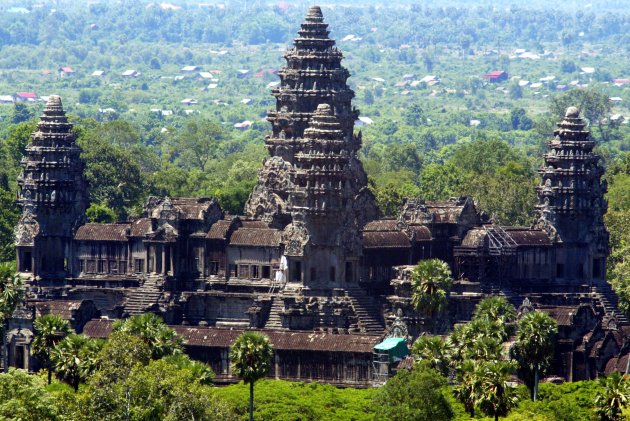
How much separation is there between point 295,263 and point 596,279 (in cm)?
2257

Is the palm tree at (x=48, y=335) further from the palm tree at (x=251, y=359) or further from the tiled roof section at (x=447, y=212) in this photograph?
the tiled roof section at (x=447, y=212)

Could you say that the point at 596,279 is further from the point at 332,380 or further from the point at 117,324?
the point at 117,324

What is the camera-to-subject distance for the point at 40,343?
155125 mm

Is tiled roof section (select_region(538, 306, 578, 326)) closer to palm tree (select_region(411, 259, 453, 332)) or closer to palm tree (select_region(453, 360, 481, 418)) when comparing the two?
palm tree (select_region(411, 259, 453, 332))

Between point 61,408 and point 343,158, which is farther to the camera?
point 343,158

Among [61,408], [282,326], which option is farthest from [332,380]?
[61,408]

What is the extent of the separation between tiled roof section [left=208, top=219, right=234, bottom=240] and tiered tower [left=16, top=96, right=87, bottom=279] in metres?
11.2

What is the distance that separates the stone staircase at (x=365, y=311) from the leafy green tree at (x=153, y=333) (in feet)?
66.3

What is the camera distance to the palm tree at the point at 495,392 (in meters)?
136

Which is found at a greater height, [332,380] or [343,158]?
[343,158]

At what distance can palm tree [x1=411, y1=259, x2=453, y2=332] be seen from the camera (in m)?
162

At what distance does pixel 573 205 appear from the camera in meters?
182

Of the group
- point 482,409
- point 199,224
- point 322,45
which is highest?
point 322,45

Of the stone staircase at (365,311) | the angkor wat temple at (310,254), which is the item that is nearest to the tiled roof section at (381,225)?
the angkor wat temple at (310,254)
